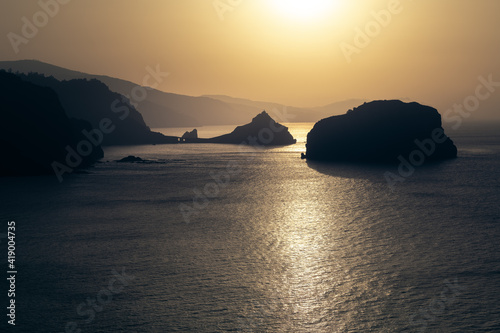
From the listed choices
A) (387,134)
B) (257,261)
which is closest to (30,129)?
(257,261)

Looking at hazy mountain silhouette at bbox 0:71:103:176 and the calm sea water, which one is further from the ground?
hazy mountain silhouette at bbox 0:71:103:176

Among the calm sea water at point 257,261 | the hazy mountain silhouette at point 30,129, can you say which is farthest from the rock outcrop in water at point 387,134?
the hazy mountain silhouette at point 30,129

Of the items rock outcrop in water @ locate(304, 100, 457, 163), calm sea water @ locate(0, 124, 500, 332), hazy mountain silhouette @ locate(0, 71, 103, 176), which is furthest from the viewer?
rock outcrop in water @ locate(304, 100, 457, 163)

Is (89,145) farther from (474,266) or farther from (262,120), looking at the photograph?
(262,120)

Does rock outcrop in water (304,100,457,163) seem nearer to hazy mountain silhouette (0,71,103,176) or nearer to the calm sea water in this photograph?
the calm sea water

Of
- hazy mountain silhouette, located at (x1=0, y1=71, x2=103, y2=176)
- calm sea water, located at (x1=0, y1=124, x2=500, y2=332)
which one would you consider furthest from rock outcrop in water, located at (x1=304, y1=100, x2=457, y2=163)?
hazy mountain silhouette, located at (x1=0, y1=71, x2=103, y2=176)

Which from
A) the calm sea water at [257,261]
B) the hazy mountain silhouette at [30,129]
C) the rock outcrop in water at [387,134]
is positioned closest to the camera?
the calm sea water at [257,261]

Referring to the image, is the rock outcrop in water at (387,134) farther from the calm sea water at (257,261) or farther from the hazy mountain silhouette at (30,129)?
the hazy mountain silhouette at (30,129)

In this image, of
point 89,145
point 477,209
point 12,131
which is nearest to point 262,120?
point 89,145
